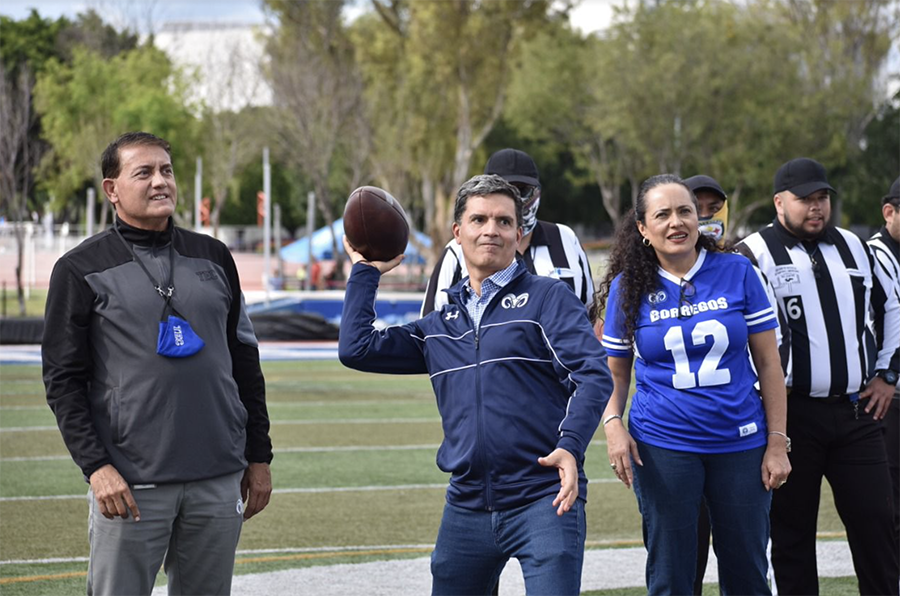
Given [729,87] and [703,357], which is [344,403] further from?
[729,87]

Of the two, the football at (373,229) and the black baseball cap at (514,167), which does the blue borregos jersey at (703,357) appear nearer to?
the football at (373,229)

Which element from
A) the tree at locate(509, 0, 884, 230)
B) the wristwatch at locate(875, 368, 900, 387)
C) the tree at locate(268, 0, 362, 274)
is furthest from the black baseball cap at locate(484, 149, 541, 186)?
the tree at locate(509, 0, 884, 230)

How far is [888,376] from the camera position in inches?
206

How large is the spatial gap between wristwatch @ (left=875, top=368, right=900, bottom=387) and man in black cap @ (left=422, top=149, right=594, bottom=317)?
1.31 meters

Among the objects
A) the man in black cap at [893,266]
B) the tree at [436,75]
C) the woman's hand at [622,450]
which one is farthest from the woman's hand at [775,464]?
the tree at [436,75]

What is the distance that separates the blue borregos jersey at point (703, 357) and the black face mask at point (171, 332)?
154cm

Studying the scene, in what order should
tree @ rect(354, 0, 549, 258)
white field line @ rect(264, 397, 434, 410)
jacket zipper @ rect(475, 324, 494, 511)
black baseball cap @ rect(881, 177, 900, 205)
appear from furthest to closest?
1. tree @ rect(354, 0, 549, 258)
2. white field line @ rect(264, 397, 434, 410)
3. black baseball cap @ rect(881, 177, 900, 205)
4. jacket zipper @ rect(475, 324, 494, 511)

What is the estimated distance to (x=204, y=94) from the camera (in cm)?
4531

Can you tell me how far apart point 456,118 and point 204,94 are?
1155cm

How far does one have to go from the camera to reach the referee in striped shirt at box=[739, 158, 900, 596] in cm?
495

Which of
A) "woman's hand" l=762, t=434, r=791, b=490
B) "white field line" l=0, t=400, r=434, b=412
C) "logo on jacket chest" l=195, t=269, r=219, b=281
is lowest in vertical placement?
"white field line" l=0, t=400, r=434, b=412

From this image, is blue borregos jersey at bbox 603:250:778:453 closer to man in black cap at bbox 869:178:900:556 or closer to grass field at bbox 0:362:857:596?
man in black cap at bbox 869:178:900:556

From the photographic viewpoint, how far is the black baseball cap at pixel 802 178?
510 centimetres

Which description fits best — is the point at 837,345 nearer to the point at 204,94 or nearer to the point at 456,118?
the point at 456,118
